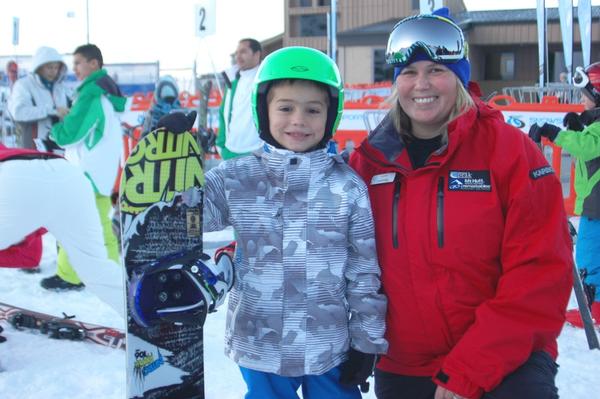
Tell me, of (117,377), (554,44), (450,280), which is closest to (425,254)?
(450,280)

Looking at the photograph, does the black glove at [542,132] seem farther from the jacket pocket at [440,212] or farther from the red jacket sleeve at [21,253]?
the red jacket sleeve at [21,253]

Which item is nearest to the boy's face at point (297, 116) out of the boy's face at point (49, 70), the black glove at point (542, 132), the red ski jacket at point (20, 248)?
the red ski jacket at point (20, 248)

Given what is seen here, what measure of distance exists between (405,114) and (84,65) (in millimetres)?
4108

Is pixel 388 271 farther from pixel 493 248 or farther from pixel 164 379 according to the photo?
pixel 164 379

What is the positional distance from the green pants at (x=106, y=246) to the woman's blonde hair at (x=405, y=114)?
3.86 metres

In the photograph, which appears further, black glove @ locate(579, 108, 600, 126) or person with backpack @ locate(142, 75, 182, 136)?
person with backpack @ locate(142, 75, 182, 136)

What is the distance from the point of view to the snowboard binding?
6.10ft

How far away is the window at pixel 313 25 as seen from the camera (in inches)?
1375

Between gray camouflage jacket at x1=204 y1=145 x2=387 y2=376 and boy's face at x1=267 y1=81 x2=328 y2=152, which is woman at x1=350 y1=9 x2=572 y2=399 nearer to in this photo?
gray camouflage jacket at x1=204 y1=145 x2=387 y2=376

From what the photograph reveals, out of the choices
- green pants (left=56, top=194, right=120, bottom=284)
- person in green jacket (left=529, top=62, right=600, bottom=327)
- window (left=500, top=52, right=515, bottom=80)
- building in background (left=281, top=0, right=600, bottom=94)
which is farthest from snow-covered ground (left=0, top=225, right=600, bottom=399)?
window (left=500, top=52, right=515, bottom=80)

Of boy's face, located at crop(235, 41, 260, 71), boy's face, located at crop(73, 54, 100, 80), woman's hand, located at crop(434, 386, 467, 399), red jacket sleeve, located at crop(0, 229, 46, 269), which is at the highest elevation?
boy's face, located at crop(235, 41, 260, 71)

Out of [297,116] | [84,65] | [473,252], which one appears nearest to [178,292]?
[297,116]

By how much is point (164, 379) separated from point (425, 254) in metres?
1.11

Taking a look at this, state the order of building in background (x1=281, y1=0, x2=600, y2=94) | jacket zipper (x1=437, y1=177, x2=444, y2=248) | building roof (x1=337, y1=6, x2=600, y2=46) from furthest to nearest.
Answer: building roof (x1=337, y1=6, x2=600, y2=46), building in background (x1=281, y1=0, x2=600, y2=94), jacket zipper (x1=437, y1=177, x2=444, y2=248)
